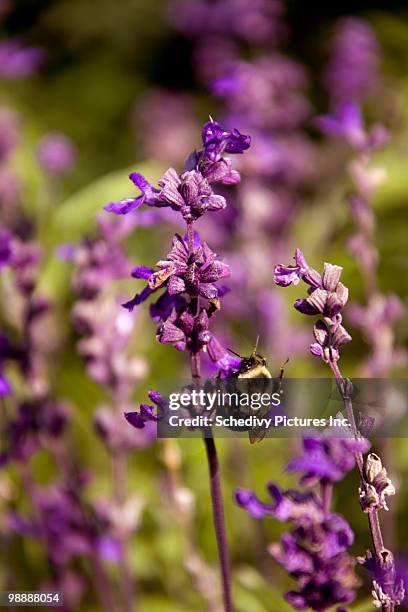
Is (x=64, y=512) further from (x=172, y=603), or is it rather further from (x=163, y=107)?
(x=163, y=107)

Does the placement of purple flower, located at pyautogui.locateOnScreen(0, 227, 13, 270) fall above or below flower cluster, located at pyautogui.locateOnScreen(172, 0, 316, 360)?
below

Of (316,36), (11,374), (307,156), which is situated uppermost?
(316,36)

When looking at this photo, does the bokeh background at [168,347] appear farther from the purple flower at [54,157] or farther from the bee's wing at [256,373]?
the bee's wing at [256,373]

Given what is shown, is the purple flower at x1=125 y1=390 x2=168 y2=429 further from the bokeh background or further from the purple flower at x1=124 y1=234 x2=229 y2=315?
the bokeh background

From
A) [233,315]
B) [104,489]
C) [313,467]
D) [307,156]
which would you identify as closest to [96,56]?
[307,156]

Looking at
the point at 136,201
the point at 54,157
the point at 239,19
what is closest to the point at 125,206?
the point at 136,201

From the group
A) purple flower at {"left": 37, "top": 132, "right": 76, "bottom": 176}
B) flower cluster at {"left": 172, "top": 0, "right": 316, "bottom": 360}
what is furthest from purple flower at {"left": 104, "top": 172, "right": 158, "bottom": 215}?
purple flower at {"left": 37, "top": 132, "right": 76, "bottom": 176}

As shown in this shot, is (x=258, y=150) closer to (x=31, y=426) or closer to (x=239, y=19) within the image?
(x=239, y=19)
